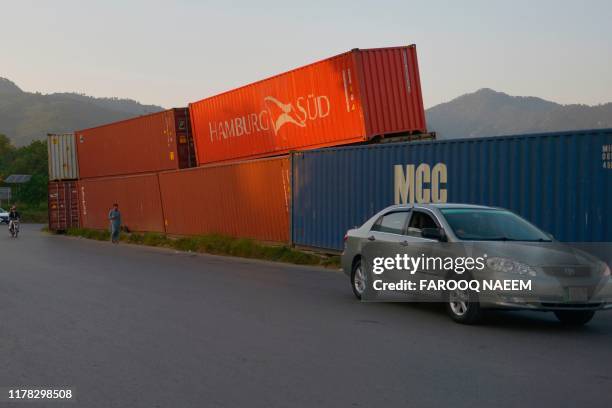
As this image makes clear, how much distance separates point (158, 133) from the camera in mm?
31234

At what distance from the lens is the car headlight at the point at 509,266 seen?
8734 millimetres

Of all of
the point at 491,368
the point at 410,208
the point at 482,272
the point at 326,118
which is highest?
the point at 326,118

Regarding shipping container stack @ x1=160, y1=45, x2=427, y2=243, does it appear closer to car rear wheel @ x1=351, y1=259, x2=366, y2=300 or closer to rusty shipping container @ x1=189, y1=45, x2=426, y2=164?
rusty shipping container @ x1=189, y1=45, x2=426, y2=164

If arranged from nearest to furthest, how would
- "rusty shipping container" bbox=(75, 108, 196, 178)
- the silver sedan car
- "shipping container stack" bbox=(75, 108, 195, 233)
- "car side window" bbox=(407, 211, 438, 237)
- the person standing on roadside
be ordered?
the silver sedan car, "car side window" bbox=(407, 211, 438, 237), "rusty shipping container" bbox=(75, 108, 196, 178), "shipping container stack" bbox=(75, 108, 195, 233), the person standing on roadside

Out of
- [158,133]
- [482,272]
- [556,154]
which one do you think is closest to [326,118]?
[556,154]

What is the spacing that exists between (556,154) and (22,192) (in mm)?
81757

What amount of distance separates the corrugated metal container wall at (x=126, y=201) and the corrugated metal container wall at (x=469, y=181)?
11.7 meters

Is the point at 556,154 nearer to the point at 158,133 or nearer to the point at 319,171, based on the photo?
the point at 319,171

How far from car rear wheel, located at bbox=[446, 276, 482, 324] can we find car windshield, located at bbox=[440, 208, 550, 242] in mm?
711

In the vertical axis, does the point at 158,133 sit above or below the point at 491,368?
above

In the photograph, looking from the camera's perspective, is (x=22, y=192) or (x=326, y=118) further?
(x=22, y=192)

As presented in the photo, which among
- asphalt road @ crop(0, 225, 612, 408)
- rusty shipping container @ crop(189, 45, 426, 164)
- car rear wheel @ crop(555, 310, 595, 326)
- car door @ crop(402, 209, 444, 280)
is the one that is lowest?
car rear wheel @ crop(555, 310, 595, 326)

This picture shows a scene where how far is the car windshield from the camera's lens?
9.67m

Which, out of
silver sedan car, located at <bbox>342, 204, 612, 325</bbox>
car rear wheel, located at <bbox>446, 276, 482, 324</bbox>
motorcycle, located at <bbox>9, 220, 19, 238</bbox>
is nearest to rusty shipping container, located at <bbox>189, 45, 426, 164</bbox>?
silver sedan car, located at <bbox>342, 204, 612, 325</bbox>
